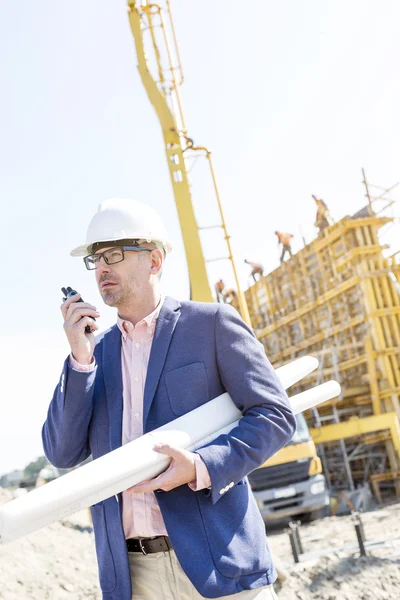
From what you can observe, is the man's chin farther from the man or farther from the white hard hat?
the white hard hat

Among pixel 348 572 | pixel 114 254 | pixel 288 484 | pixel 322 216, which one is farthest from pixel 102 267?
pixel 322 216

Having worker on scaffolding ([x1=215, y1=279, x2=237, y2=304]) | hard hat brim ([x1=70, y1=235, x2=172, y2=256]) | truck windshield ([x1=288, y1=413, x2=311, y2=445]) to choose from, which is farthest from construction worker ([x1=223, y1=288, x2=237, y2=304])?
hard hat brim ([x1=70, y1=235, x2=172, y2=256])

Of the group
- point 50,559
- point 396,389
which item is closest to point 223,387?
point 50,559

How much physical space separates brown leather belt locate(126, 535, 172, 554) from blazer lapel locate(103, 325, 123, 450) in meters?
0.28

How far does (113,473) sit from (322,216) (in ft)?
45.3

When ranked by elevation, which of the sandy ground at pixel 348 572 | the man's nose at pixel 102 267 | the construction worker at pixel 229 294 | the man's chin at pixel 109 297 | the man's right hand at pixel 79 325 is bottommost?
the sandy ground at pixel 348 572

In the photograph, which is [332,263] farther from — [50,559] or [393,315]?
[50,559]

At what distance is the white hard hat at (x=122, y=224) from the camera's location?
2.07 m

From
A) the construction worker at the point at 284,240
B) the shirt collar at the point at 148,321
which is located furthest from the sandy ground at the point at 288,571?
the construction worker at the point at 284,240

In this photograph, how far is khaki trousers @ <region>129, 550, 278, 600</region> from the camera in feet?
5.89

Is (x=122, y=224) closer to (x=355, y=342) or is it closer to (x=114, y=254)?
(x=114, y=254)

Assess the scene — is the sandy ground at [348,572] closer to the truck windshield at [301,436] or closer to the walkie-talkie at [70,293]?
the truck windshield at [301,436]

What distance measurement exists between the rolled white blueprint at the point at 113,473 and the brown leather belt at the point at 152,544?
23cm

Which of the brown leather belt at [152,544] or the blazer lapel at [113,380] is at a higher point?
the blazer lapel at [113,380]
